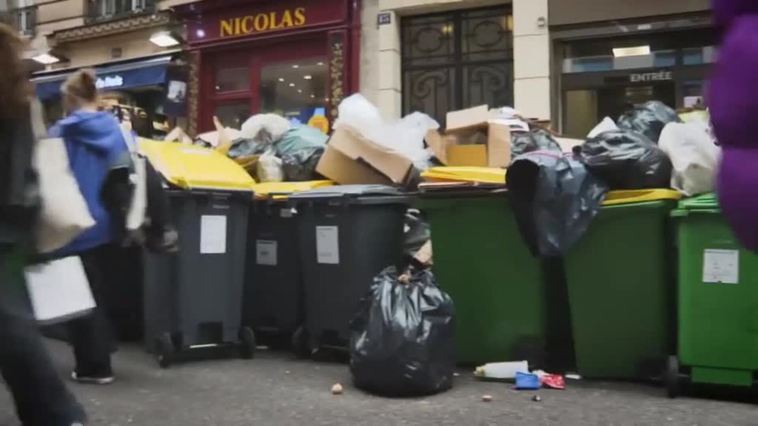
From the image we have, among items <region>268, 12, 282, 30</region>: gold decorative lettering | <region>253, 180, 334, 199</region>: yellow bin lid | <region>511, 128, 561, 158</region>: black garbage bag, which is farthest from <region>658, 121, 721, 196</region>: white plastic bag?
<region>268, 12, 282, 30</region>: gold decorative lettering

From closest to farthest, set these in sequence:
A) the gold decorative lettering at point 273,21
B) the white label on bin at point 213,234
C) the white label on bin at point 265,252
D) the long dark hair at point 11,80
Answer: the long dark hair at point 11,80, the white label on bin at point 213,234, the white label on bin at point 265,252, the gold decorative lettering at point 273,21

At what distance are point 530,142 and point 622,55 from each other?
16.9ft

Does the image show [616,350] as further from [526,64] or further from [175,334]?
[526,64]

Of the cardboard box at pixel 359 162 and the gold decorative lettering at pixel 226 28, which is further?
the gold decorative lettering at pixel 226 28

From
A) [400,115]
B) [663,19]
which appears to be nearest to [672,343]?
[663,19]

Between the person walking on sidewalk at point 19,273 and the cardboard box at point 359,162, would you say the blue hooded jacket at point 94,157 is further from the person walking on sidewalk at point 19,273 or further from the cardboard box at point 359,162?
the cardboard box at point 359,162

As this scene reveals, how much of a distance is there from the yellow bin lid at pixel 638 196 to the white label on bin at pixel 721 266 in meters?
0.41

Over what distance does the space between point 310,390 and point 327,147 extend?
83.4 inches

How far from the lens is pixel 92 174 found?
194 inches

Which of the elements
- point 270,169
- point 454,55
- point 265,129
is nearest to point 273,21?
point 454,55

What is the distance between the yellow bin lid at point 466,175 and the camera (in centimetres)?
546

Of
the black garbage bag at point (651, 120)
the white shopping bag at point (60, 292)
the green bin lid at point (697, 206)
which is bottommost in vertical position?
the white shopping bag at point (60, 292)

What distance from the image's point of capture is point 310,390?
521 cm

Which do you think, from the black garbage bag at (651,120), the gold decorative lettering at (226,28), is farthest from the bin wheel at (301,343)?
the gold decorative lettering at (226,28)
